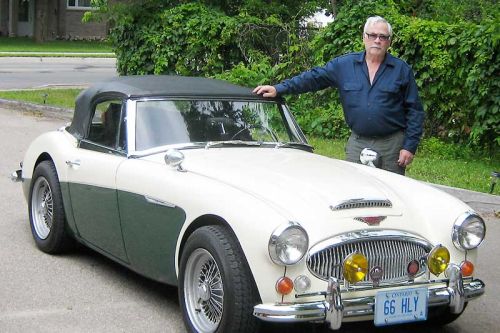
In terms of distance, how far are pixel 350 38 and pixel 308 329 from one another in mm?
8431

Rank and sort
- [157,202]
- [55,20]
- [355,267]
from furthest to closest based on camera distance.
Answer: [55,20] < [157,202] < [355,267]

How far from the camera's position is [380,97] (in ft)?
21.5

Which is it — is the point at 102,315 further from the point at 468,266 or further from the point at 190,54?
the point at 190,54

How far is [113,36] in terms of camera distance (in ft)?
56.0

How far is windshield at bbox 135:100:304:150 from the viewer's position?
19.4 feet

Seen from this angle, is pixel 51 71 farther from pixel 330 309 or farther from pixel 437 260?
pixel 330 309

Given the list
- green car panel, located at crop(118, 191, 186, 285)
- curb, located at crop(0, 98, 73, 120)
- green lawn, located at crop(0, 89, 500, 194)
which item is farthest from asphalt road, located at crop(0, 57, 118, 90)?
green car panel, located at crop(118, 191, 186, 285)

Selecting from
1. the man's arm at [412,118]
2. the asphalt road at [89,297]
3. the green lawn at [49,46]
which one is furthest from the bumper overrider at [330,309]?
the green lawn at [49,46]

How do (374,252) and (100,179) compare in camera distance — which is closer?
(374,252)

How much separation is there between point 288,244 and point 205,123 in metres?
1.74

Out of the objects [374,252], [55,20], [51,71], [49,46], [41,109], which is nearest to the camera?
[374,252]

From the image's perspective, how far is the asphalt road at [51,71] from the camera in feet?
72.5

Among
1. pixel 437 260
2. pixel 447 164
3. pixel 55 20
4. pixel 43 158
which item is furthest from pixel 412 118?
pixel 55 20

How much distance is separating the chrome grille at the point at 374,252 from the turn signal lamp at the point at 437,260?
0.04 metres
